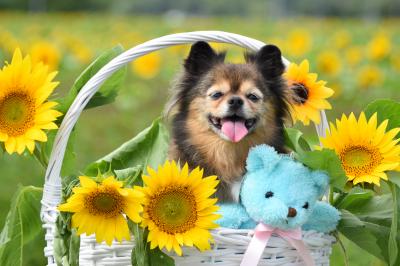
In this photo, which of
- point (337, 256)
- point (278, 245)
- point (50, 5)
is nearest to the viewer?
point (278, 245)

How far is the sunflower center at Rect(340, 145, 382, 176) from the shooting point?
196 cm

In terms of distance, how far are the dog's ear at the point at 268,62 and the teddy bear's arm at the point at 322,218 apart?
48 centimetres

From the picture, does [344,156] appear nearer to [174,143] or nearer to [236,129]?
[236,129]

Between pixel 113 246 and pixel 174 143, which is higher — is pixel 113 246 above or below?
below

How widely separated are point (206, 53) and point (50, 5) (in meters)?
17.8

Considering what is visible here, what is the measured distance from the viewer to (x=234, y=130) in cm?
210

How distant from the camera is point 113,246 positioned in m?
1.92

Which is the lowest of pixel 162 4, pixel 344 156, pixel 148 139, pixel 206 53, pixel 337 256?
pixel 337 256

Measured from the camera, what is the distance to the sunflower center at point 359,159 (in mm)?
1960

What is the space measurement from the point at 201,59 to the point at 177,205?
0.61 metres

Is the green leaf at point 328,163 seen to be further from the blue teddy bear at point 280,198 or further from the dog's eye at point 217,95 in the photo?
the dog's eye at point 217,95

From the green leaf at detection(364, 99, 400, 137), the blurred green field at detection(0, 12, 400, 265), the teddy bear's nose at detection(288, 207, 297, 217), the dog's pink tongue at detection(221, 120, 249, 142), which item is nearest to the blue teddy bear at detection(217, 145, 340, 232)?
the teddy bear's nose at detection(288, 207, 297, 217)

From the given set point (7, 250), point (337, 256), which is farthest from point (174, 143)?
point (337, 256)

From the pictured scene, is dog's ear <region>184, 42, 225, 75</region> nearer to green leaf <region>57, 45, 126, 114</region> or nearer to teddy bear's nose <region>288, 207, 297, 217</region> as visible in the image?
green leaf <region>57, 45, 126, 114</region>
